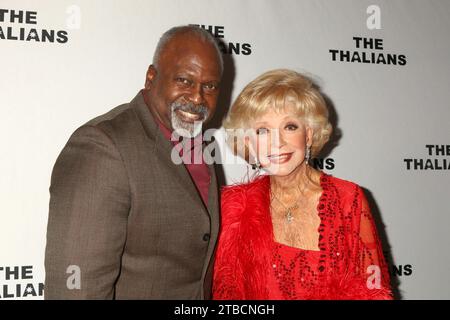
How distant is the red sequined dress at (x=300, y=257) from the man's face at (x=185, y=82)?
44cm

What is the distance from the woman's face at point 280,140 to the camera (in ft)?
5.11

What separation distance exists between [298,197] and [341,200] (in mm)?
167

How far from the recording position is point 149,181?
1.24 m

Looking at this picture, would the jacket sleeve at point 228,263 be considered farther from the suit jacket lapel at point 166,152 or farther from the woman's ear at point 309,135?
the woman's ear at point 309,135

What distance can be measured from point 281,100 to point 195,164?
16.0 inches

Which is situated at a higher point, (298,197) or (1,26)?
(1,26)

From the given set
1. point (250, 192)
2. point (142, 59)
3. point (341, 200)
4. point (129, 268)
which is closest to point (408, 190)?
point (341, 200)

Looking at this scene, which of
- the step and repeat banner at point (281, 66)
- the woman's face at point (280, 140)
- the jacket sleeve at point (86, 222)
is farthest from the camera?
the step and repeat banner at point (281, 66)

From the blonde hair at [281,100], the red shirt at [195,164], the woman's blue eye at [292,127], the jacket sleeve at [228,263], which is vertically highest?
the blonde hair at [281,100]

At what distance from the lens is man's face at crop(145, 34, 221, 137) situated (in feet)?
4.48

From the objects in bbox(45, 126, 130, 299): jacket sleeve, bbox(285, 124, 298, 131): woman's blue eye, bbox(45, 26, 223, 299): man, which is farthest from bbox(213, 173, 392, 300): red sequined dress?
bbox(45, 126, 130, 299): jacket sleeve

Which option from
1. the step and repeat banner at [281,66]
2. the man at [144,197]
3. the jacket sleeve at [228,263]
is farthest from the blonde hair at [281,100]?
the step and repeat banner at [281,66]

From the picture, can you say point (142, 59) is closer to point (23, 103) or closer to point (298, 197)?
point (23, 103)

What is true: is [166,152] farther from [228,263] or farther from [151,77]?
[228,263]
